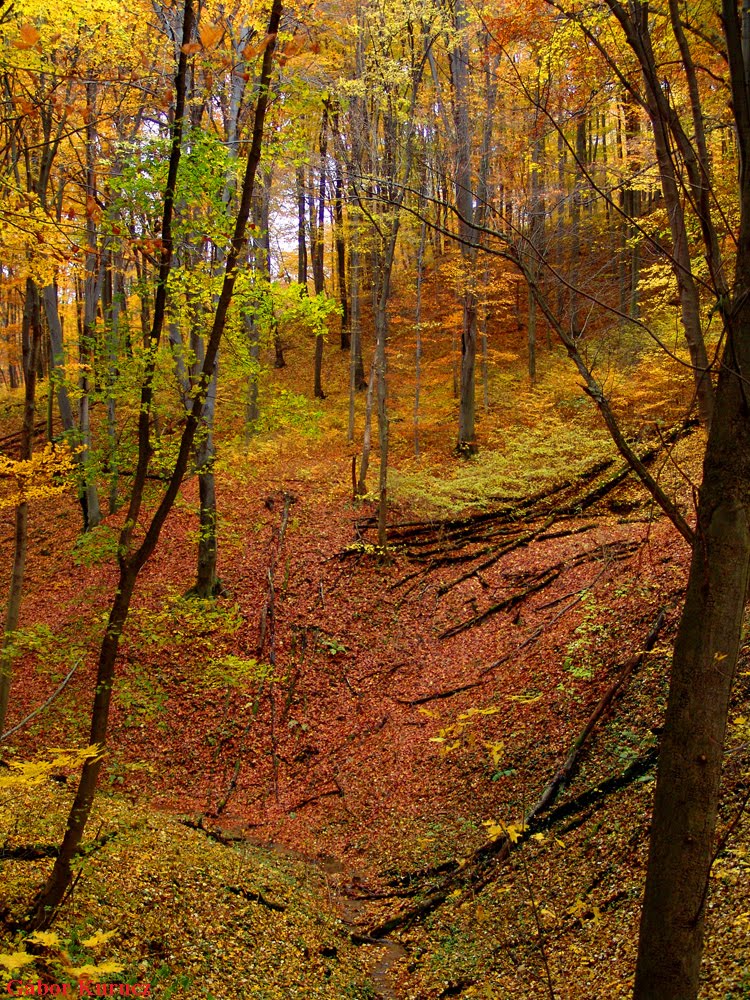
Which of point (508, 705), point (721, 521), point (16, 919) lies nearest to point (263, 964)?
point (16, 919)

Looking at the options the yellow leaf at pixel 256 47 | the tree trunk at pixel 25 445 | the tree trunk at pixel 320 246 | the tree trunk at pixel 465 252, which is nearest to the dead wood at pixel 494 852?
the tree trunk at pixel 25 445

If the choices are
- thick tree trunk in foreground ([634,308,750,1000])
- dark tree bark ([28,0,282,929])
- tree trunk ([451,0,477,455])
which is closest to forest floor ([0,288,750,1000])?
thick tree trunk in foreground ([634,308,750,1000])

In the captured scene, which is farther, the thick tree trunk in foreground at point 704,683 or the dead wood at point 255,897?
the dead wood at point 255,897

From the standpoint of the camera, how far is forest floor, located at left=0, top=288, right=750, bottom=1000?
4.95 m

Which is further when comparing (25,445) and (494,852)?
(25,445)

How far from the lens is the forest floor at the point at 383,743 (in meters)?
4.95

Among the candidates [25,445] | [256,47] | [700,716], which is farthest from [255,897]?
[256,47]

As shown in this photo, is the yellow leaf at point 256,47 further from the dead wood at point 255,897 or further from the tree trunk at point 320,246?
the tree trunk at point 320,246

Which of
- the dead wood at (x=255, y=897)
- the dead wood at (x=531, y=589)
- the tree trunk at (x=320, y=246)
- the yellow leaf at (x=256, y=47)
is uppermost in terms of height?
the tree trunk at (x=320, y=246)

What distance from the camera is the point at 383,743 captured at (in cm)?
924

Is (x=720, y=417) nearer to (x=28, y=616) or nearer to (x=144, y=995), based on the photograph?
(x=144, y=995)

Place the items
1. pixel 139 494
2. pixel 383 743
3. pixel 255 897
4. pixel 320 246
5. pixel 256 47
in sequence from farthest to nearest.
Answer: pixel 320 246
pixel 383 743
pixel 255 897
pixel 139 494
pixel 256 47

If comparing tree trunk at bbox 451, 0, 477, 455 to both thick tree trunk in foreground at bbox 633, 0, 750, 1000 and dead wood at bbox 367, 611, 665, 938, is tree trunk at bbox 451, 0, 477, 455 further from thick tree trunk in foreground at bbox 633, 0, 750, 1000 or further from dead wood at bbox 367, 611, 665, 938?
thick tree trunk in foreground at bbox 633, 0, 750, 1000

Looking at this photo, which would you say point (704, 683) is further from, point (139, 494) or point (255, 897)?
point (255, 897)
